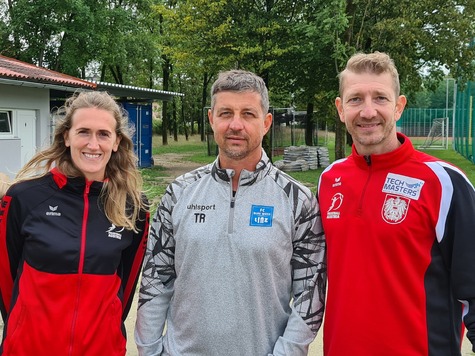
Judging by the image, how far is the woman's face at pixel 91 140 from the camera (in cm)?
283

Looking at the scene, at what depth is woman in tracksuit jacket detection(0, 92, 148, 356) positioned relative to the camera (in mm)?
2553

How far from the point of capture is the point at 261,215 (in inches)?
99.9

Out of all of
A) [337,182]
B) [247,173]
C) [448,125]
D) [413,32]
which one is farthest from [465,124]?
[247,173]

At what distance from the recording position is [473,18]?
2112cm

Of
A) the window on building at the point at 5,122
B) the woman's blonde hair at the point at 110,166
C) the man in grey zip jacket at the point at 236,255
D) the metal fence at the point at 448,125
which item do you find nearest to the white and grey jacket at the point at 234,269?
the man in grey zip jacket at the point at 236,255

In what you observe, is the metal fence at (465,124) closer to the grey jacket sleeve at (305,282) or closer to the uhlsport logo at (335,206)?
the uhlsport logo at (335,206)

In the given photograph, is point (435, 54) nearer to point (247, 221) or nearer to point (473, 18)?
point (473, 18)

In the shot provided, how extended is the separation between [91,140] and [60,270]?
2.35 ft

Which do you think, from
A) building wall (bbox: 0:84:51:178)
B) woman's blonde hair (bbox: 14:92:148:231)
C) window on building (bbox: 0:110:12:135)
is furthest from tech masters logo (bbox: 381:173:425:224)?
window on building (bbox: 0:110:12:135)

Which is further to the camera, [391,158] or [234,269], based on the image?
[391,158]

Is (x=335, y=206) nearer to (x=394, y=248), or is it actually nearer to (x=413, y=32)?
(x=394, y=248)

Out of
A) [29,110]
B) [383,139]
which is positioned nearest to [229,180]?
[383,139]

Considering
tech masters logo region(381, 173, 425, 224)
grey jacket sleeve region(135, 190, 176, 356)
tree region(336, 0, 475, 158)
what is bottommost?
grey jacket sleeve region(135, 190, 176, 356)

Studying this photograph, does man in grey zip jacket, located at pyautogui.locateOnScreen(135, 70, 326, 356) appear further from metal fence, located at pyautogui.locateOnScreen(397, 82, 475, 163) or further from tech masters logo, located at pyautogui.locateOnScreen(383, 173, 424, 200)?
metal fence, located at pyautogui.locateOnScreen(397, 82, 475, 163)
